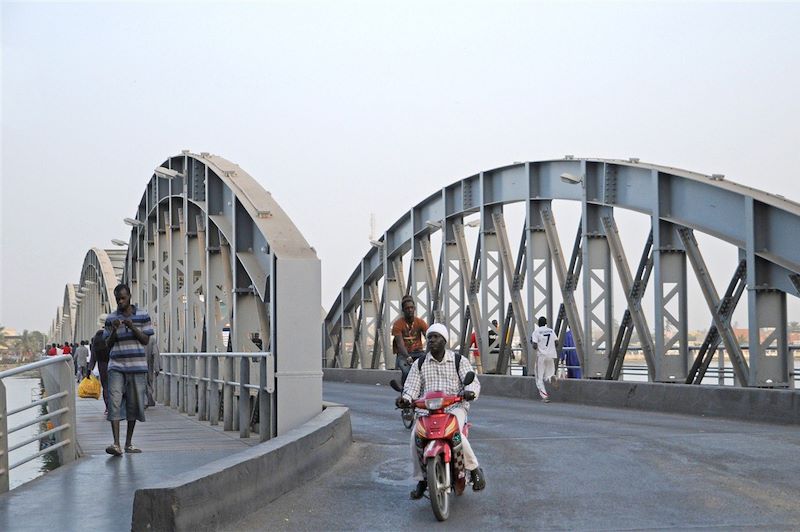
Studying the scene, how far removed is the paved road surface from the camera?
837cm

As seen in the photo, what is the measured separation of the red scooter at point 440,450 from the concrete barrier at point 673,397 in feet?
24.9

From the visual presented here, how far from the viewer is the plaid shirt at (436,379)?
9289mm

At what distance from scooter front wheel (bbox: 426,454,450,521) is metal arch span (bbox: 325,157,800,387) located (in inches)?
375

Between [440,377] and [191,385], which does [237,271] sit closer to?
[191,385]

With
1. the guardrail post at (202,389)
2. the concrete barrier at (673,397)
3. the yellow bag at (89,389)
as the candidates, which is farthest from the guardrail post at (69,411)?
the yellow bag at (89,389)

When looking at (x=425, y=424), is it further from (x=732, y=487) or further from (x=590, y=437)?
(x=590, y=437)

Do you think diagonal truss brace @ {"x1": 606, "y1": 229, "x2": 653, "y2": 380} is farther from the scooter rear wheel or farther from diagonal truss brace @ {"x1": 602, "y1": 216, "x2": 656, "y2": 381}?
the scooter rear wheel

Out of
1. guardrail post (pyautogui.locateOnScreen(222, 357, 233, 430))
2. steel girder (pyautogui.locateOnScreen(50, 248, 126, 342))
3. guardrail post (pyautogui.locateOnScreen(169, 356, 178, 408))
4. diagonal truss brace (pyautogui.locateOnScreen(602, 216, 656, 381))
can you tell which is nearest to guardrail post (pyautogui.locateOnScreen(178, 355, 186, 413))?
guardrail post (pyautogui.locateOnScreen(169, 356, 178, 408))

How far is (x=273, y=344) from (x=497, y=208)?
625 inches

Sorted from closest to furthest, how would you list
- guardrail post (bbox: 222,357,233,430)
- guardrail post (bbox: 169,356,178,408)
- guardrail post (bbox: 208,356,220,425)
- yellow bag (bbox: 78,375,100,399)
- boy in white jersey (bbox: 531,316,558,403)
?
guardrail post (bbox: 222,357,233,430), guardrail post (bbox: 208,356,220,425), boy in white jersey (bbox: 531,316,558,403), guardrail post (bbox: 169,356,178,408), yellow bag (bbox: 78,375,100,399)

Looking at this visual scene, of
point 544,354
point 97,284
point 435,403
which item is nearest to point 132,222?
point 544,354

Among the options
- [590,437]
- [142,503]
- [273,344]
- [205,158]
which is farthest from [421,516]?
[205,158]

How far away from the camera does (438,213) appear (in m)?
30.8

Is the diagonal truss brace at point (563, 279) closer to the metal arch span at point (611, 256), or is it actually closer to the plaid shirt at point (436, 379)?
the metal arch span at point (611, 256)
